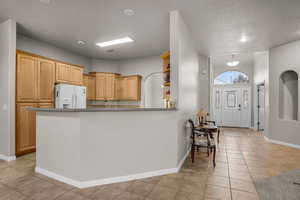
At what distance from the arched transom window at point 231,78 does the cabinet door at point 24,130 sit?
779 cm

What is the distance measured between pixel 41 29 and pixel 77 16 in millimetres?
1239

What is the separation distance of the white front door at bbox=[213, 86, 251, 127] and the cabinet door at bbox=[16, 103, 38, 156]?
771 cm

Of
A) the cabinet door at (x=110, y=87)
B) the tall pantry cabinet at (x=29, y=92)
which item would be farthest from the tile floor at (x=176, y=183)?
the cabinet door at (x=110, y=87)

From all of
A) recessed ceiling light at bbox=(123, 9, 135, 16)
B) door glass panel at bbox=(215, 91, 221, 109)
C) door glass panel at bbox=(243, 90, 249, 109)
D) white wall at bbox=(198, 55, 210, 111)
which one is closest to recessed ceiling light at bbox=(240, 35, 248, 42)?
white wall at bbox=(198, 55, 210, 111)

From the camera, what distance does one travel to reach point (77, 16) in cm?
318

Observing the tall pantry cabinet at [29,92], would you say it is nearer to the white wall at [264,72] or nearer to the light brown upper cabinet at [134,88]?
the light brown upper cabinet at [134,88]

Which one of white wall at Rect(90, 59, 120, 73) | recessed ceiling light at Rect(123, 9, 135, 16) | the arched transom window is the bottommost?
the arched transom window

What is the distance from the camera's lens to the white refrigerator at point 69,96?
4199 mm

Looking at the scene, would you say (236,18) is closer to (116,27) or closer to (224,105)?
(116,27)

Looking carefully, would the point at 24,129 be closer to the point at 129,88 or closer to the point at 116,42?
the point at 116,42

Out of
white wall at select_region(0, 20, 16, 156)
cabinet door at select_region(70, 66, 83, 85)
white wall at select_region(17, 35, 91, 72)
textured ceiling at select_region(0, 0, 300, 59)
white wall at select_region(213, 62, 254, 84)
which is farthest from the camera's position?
white wall at select_region(213, 62, 254, 84)

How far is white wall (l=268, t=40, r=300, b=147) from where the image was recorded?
4.34 metres

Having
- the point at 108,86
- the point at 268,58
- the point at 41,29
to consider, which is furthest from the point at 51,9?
the point at 268,58

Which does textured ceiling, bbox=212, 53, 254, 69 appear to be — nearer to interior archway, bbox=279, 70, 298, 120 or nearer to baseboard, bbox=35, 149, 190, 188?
interior archway, bbox=279, 70, 298, 120
